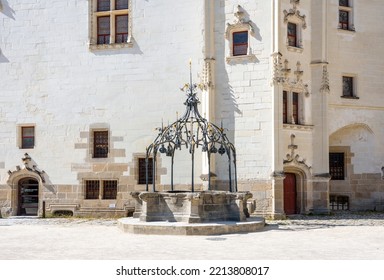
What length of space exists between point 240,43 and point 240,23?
0.75 metres

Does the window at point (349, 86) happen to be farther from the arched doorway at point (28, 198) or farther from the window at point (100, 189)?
the arched doorway at point (28, 198)

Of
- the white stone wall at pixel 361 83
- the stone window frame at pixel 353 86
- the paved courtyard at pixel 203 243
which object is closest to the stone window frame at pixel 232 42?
the white stone wall at pixel 361 83

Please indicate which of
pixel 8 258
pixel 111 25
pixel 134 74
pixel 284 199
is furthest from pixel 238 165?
pixel 8 258

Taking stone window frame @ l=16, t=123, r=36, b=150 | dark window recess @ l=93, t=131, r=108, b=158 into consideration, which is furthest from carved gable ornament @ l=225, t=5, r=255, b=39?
stone window frame @ l=16, t=123, r=36, b=150

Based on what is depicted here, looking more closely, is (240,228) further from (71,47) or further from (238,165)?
(71,47)

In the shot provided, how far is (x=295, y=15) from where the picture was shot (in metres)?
22.9

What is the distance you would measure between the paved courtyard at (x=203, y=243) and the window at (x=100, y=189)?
349cm

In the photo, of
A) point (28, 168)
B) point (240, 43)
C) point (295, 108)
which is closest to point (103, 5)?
point (240, 43)

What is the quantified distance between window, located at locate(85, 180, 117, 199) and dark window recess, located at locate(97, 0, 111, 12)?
7084mm

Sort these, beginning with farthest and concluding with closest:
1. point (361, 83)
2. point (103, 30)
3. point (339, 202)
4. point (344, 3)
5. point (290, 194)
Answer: point (339, 202), point (344, 3), point (361, 83), point (103, 30), point (290, 194)

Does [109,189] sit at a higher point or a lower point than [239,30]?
lower

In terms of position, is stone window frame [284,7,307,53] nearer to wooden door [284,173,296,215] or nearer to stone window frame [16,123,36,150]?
wooden door [284,173,296,215]

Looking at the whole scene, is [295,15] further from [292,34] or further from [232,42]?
[232,42]

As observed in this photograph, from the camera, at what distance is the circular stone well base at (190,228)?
643 inches
